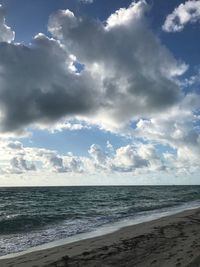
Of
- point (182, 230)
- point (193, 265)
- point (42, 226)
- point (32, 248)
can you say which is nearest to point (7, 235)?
point (42, 226)

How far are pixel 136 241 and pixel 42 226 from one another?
10681 millimetres

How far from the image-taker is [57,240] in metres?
17.3

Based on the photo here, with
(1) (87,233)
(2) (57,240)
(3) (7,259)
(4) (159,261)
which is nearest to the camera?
(4) (159,261)

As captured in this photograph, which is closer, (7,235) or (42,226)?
(7,235)

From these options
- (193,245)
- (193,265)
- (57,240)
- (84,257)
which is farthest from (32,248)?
(193,265)

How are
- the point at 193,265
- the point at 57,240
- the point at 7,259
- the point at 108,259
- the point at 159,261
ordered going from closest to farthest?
the point at 193,265 < the point at 159,261 < the point at 108,259 < the point at 7,259 < the point at 57,240

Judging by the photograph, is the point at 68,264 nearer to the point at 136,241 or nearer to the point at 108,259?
the point at 108,259

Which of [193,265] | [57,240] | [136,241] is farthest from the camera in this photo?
[57,240]

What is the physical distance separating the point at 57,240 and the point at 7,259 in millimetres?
4795

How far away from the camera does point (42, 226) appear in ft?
78.9

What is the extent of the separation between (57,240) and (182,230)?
20.4 ft

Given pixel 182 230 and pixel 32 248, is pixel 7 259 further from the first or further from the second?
pixel 182 230

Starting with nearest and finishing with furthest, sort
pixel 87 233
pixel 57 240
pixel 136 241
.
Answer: pixel 136 241, pixel 57 240, pixel 87 233

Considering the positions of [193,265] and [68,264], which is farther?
[68,264]
